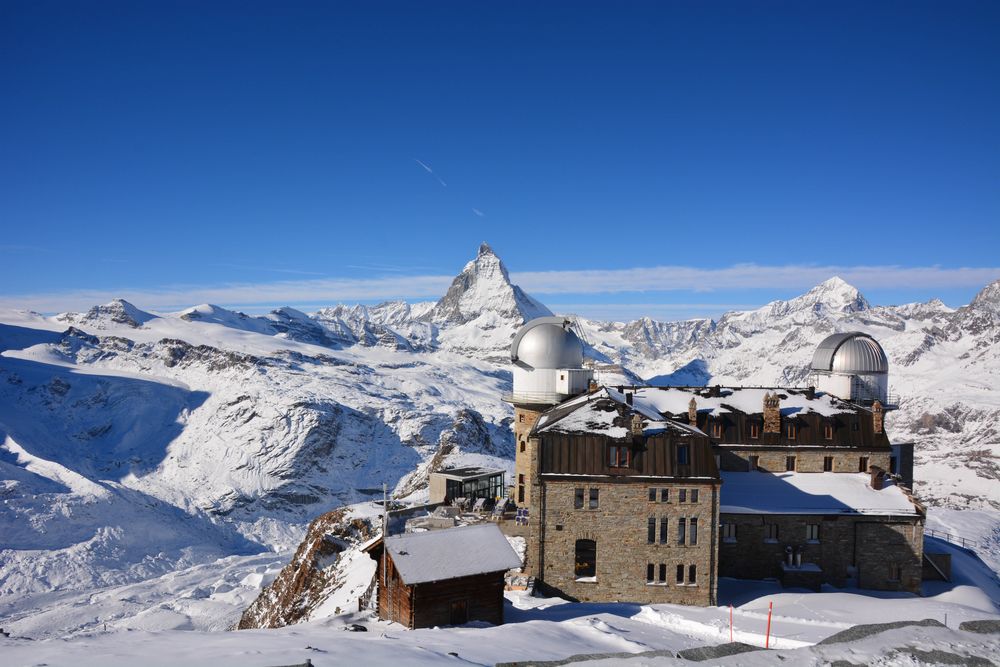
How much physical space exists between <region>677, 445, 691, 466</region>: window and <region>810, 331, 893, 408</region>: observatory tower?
2414 cm

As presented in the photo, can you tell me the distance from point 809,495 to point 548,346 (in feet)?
59.9

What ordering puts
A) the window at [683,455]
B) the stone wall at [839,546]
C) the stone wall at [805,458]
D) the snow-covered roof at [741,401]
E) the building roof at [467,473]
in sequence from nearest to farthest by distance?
the window at [683,455]
the stone wall at [839,546]
the stone wall at [805,458]
the snow-covered roof at [741,401]
the building roof at [467,473]

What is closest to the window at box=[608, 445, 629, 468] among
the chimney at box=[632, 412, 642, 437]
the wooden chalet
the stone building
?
the stone building

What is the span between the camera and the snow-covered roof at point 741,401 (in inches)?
1786

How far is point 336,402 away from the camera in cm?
18288

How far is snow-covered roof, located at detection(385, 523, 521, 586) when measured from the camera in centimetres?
2723

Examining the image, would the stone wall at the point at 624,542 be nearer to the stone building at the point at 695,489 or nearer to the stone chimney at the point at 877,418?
the stone building at the point at 695,489

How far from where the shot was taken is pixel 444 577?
27297 mm

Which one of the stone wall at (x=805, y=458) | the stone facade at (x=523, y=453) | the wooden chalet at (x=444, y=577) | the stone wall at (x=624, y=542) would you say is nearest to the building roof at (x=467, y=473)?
the stone facade at (x=523, y=453)

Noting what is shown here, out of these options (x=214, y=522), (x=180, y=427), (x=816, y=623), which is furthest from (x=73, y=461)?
(x=816, y=623)

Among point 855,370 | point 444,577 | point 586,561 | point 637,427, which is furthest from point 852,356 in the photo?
point 444,577

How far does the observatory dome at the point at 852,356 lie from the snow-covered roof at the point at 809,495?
11751mm

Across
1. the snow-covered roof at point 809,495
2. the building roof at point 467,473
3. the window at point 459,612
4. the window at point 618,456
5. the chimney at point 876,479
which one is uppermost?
the window at point 618,456

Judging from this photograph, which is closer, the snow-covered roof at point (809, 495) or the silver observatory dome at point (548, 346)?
the snow-covered roof at point (809, 495)
